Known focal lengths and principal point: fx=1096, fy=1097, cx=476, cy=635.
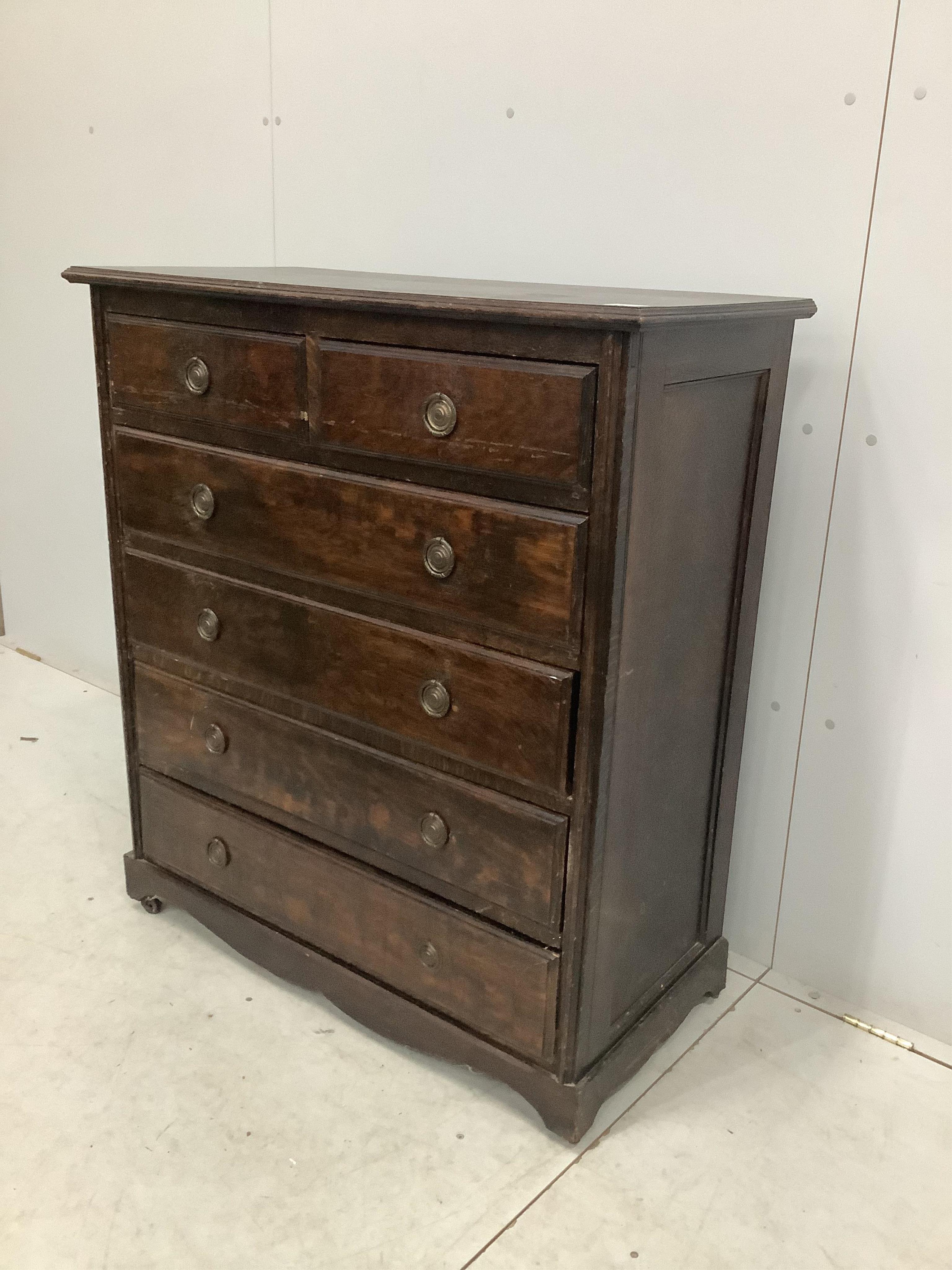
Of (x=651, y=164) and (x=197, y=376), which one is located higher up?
(x=651, y=164)

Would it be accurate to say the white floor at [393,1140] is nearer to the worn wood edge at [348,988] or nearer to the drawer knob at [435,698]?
the worn wood edge at [348,988]

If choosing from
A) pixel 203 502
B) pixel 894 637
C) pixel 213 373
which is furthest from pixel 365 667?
pixel 894 637

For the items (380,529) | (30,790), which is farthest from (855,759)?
(30,790)

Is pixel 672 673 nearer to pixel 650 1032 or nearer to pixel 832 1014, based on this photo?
pixel 650 1032

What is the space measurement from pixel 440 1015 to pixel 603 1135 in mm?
301

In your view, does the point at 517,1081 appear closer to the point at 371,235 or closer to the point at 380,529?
the point at 380,529

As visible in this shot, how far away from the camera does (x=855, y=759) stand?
73.0 inches

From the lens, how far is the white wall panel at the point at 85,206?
8.00 ft

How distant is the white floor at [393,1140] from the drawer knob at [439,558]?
33.1 inches

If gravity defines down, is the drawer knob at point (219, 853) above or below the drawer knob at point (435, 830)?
below

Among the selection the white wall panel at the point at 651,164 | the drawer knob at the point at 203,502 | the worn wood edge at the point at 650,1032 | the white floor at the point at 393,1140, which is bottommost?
the white floor at the point at 393,1140

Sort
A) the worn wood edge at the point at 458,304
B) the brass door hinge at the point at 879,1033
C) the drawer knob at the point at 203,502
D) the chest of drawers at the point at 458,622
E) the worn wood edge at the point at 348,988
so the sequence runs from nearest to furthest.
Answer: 1. the worn wood edge at the point at 458,304
2. the chest of drawers at the point at 458,622
3. the worn wood edge at the point at 348,988
4. the drawer knob at the point at 203,502
5. the brass door hinge at the point at 879,1033

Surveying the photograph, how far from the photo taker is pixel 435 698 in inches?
60.6

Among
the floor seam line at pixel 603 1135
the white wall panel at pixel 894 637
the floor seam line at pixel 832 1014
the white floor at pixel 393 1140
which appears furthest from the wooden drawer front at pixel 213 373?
the floor seam line at pixel 832 1014
